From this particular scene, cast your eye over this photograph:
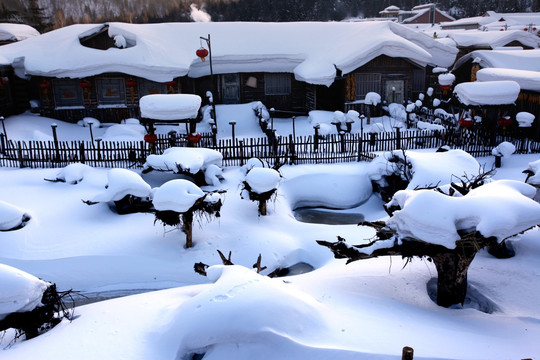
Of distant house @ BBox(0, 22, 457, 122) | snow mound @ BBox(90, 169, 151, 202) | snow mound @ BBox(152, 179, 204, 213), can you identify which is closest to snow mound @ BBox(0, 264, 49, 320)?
snow mound @ BBox(152, 179, 204, 213)

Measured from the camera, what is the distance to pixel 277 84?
85.0 feet

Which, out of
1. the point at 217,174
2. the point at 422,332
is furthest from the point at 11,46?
the point at 422,332

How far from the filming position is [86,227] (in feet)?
38.9

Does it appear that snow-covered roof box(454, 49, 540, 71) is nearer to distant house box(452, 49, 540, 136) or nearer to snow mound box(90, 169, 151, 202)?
distant house box(452, 49, 540, 136)

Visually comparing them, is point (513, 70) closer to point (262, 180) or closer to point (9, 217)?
point (262, 180)

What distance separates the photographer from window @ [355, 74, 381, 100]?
79.0ft

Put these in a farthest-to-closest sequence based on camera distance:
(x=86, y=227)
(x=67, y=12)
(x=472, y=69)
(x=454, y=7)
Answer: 1. (x=67, y=12)
2. (x=454, y=7)
3. (x=472, y=69)
4. (x=86, y=227)

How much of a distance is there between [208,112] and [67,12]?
7306 centimetres

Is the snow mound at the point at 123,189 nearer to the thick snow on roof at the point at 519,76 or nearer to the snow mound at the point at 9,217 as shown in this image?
the snow mound at the point at 9,217

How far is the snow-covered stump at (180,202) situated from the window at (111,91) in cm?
1491

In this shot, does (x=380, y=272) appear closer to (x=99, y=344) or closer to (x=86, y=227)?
(x=99, y=344)

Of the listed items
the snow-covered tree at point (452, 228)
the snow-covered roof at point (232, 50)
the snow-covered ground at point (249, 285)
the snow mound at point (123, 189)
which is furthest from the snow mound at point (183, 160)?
the snow-covered roof at point (232, 50)

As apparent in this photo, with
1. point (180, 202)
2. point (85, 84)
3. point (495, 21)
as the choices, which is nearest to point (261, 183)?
point (180, 202)

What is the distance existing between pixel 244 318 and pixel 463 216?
361cm
